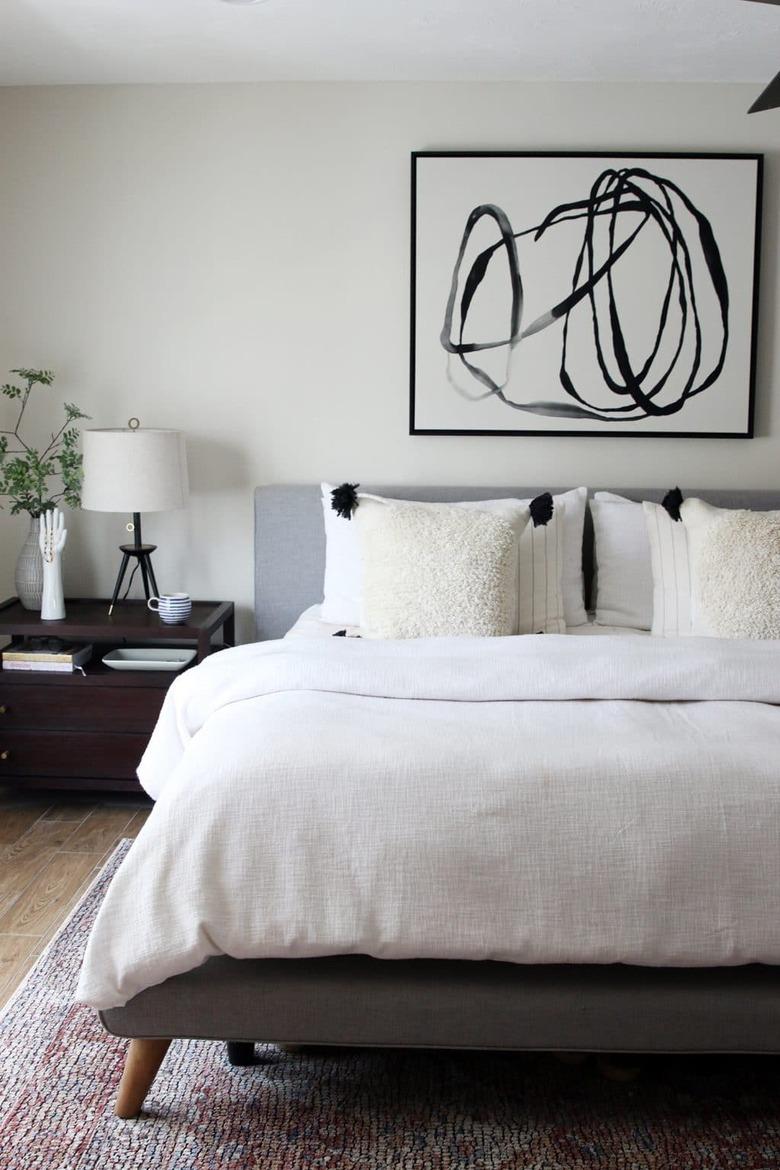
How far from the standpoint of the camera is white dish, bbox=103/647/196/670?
11.7ft

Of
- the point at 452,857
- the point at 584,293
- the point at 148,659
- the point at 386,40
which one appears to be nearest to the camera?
the point at 452,857

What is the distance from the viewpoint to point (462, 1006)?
1.95 m

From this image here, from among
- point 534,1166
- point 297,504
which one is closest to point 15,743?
point 297,504

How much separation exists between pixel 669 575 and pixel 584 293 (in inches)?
42.6

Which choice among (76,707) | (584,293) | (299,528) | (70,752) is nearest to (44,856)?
(70,752)

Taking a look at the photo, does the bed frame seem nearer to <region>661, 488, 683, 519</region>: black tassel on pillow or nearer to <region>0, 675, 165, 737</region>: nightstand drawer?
<region>0, 675, 165, 737</region>: nightstand drawer

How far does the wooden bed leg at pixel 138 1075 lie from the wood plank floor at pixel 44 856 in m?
0.56

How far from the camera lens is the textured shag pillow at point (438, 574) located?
10.4ft

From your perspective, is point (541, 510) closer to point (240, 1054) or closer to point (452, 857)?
point (452, 857)

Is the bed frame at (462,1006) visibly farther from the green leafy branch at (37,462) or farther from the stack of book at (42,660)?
the green leafy branch at (37,462)

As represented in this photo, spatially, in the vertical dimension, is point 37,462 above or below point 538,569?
above

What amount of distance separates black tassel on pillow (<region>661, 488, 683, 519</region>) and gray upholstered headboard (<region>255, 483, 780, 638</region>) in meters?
0.30

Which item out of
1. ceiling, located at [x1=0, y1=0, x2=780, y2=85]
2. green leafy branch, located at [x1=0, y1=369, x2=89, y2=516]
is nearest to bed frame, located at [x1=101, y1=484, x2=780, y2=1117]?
green leafy branch, located at [x1=0, y1=369, x2=89, y2=516]

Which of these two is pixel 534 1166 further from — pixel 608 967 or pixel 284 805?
pixel 284 805
